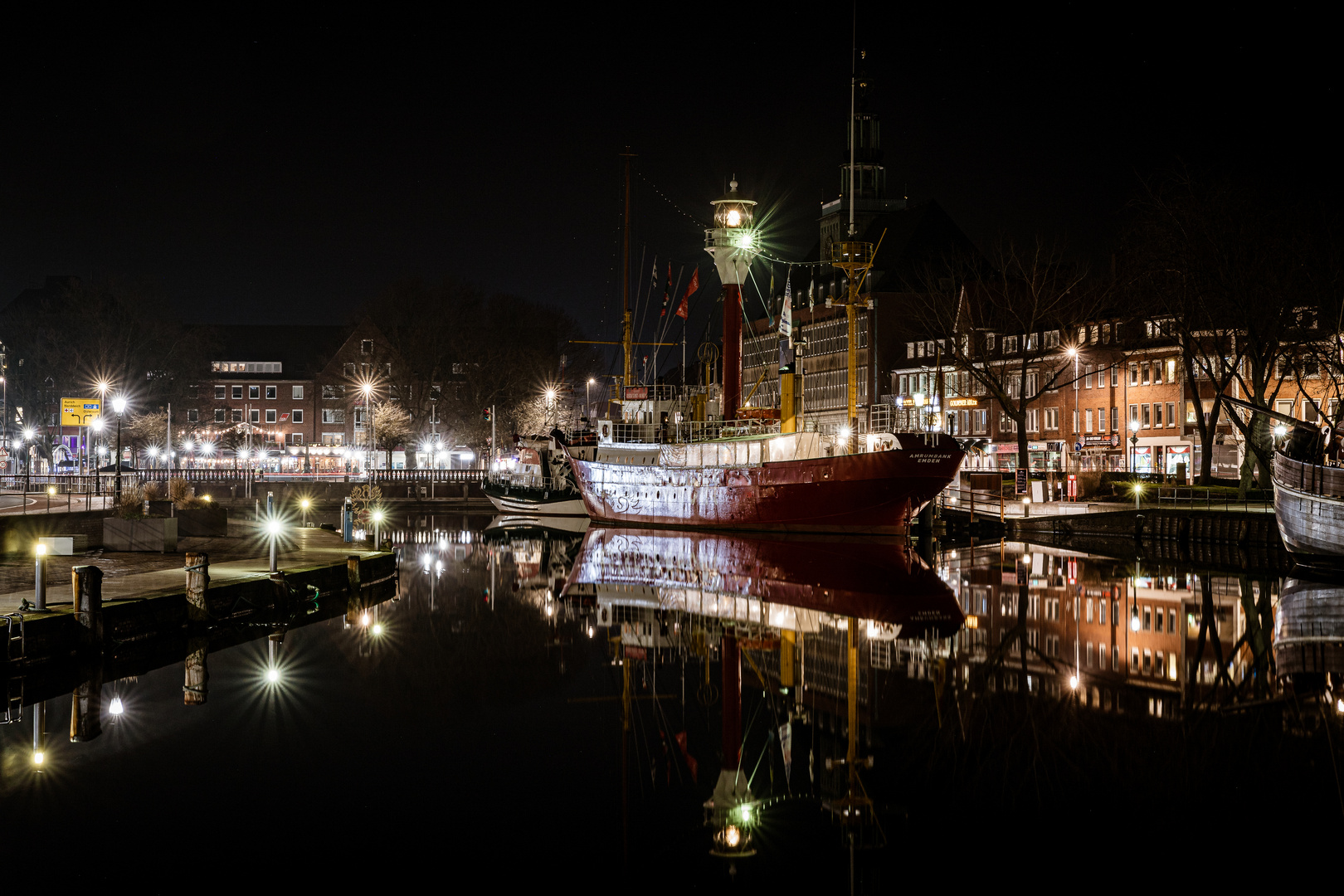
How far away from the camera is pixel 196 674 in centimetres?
1498

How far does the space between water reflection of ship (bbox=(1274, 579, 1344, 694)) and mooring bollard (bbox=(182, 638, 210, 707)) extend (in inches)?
528

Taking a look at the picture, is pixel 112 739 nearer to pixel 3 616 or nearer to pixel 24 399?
pixel 3 616

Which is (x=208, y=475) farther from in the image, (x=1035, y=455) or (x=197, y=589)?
(x=197, y=589)

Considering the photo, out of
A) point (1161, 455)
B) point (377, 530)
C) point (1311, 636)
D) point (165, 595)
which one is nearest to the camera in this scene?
point (165, 595)

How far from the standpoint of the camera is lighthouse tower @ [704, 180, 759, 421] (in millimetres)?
48406

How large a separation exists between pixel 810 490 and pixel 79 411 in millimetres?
27274

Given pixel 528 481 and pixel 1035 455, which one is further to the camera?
pixel 1035 455

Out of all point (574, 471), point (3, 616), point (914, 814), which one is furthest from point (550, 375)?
point (914, 814)

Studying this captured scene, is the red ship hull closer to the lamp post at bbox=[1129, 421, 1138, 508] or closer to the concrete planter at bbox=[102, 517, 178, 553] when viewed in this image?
the concrete planter at bbox=[102, 517, 178, 553]

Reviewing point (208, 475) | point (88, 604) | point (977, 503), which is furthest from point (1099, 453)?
point (88, 604)

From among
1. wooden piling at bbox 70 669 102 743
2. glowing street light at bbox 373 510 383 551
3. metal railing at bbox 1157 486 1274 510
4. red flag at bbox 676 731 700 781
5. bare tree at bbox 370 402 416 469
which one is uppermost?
bare tree at bbox 370 402 416 469

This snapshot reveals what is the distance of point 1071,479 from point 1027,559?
16.1 meters

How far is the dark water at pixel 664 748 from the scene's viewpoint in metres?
8.65

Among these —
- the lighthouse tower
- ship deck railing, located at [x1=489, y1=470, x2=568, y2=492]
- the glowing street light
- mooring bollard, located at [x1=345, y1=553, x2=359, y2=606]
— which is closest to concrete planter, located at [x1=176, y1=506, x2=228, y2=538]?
the glowing street light
